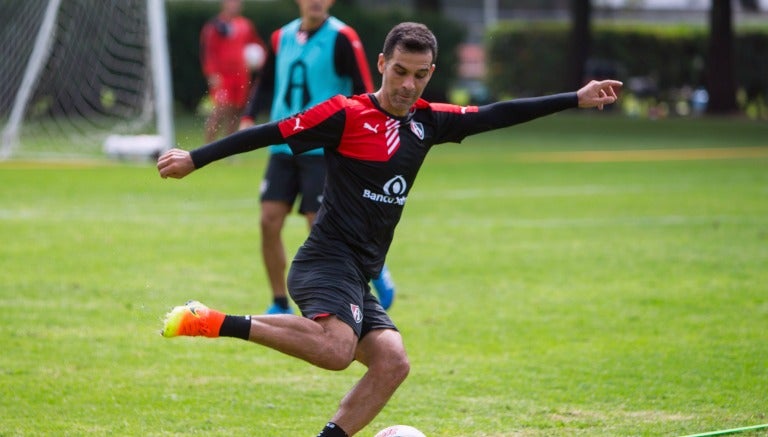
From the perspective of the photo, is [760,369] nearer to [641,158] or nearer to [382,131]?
[382,131]

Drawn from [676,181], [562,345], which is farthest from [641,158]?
[562,345]

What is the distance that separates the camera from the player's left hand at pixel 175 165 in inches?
208

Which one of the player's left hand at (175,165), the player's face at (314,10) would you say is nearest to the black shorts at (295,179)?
the player's face at (314,10)

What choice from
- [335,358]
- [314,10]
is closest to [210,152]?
[335,358]

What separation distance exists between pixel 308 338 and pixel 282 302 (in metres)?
3.70

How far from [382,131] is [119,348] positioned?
9.96 ft

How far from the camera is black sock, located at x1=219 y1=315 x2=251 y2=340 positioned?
200 inches

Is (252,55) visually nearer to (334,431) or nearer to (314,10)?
(314,10)

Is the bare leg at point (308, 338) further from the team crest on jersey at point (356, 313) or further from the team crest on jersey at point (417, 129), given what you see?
the team crest on jersey at point (417, 129)

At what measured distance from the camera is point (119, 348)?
7855mm

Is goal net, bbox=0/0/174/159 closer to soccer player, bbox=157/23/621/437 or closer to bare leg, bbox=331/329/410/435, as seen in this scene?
soccer player, bbox=157/23/621/437

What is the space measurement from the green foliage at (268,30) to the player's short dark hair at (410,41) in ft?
88.7

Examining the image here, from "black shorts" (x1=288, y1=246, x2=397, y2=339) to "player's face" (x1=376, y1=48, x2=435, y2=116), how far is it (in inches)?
28.7

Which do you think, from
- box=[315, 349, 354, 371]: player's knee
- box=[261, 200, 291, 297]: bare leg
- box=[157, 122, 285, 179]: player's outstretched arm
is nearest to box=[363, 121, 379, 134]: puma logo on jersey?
box=[157, 122, 285, 179]: player's outstretched arm
